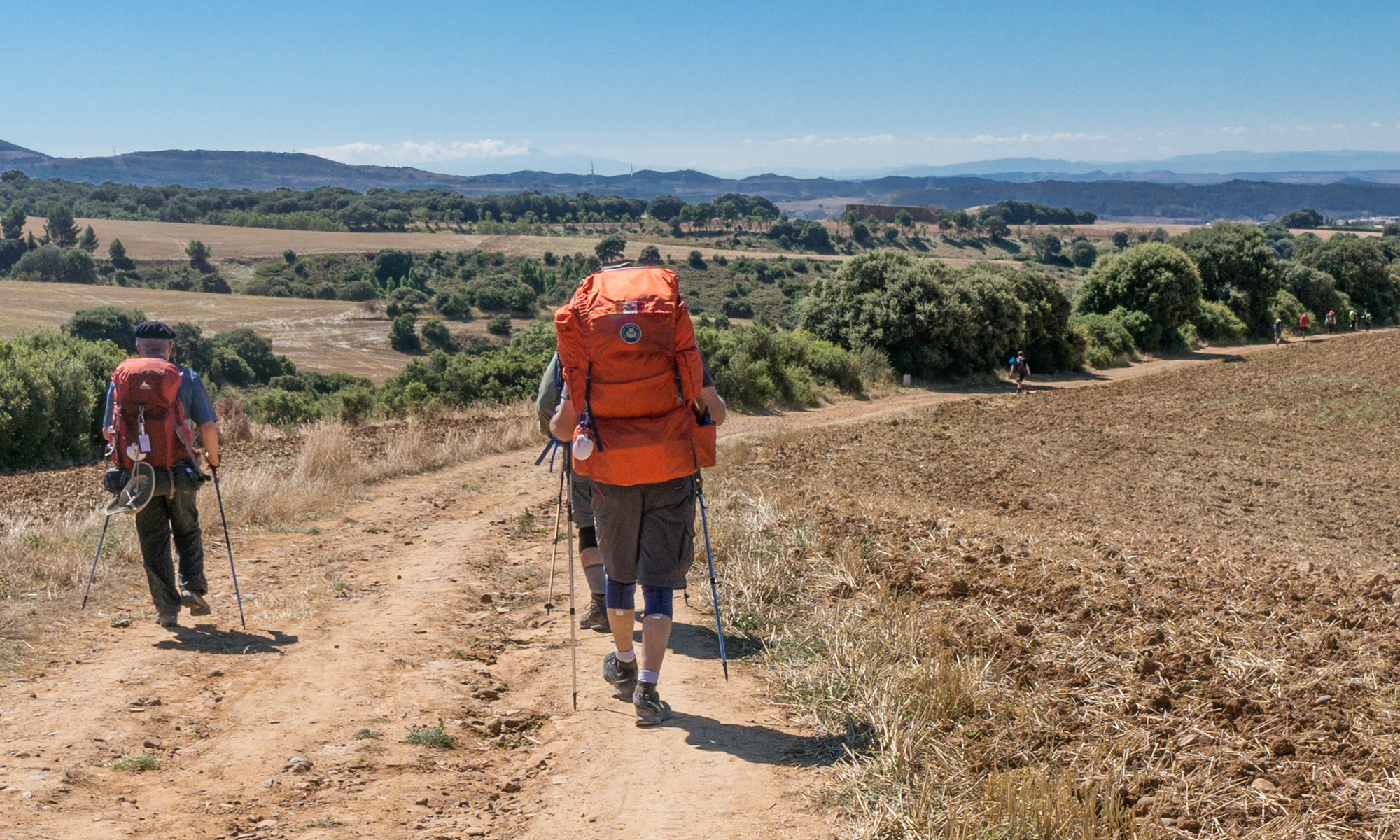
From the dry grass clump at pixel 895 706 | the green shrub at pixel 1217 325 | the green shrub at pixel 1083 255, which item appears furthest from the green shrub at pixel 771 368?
the green shrub at pixel 1083 255

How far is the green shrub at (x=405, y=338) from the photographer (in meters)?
52.6

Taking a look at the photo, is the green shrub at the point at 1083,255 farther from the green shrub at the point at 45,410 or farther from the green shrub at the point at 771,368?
the green shrub at the point at 45,410

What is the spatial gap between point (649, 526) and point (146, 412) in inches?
139

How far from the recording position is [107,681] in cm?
491

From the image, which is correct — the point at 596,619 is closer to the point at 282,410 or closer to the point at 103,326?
the point at 282,410

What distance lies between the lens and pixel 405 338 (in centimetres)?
5272

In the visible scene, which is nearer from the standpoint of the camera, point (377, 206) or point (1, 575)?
point (1, 575)

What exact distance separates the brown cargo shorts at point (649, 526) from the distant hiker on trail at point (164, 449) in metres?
2.92

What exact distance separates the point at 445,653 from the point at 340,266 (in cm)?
8694

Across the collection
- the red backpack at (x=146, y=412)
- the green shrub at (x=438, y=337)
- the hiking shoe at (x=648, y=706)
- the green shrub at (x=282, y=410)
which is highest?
the red backpack at (x=146, y=412)

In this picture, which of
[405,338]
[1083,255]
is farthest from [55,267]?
[1083,255]

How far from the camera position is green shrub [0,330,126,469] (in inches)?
537

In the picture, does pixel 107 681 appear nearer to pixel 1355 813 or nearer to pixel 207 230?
pixel 1355 813

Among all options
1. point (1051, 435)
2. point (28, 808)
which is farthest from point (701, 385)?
point (1051, 435)
